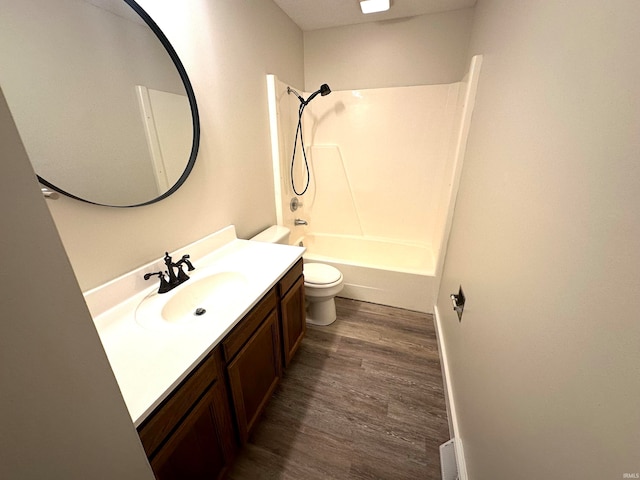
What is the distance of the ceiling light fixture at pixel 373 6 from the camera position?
176cm

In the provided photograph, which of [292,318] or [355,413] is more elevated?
[292,318]

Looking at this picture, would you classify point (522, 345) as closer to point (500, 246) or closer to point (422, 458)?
point (500, 246)

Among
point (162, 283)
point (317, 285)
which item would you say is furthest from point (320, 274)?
point (162, 283)

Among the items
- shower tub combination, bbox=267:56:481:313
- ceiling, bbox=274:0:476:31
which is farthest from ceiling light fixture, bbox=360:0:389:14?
shower tub combination, bbox=267:56:481:313

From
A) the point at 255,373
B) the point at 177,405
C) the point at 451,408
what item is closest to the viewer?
the point at 177,405

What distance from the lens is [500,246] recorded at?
94 cm

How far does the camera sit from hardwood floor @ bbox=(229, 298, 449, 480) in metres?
1.20

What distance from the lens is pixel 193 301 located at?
121 cm

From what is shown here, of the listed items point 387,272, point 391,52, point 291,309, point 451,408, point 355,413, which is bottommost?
point 355,413

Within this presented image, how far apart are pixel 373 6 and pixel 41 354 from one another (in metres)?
2.51

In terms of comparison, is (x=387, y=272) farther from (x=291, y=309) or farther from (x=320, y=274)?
(x=291, y=309)

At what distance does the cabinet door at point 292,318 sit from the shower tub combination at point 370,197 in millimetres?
792

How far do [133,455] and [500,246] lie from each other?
122cm

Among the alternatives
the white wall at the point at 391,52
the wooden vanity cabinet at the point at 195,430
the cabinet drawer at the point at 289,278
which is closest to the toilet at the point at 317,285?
the cabinet drawer at the point at 289,278
